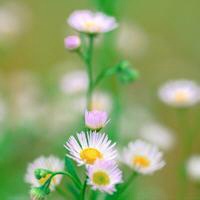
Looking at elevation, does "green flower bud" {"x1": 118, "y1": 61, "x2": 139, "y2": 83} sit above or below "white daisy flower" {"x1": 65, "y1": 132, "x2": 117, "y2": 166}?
above

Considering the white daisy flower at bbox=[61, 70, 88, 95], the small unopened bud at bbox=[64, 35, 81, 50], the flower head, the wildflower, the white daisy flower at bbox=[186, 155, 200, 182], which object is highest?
the white daisy flower at bbox=[61, 70, 88, 95]

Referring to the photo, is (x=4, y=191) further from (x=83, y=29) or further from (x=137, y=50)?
(x=137, y=50)

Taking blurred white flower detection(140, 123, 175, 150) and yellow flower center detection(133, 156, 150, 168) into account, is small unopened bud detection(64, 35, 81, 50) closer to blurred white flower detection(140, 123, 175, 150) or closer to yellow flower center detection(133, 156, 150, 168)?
yellow flower center detection(133, 156, 150, 168)

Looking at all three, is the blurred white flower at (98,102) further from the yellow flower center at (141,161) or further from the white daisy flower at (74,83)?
the yellow flower center at (141,161)

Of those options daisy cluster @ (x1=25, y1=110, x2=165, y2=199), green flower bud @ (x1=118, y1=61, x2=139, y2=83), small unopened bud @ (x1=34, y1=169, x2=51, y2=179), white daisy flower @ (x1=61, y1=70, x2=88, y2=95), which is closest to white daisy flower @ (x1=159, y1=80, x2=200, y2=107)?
white daisy flower @ (x1=61, y1=70, x2=88, y2=95)

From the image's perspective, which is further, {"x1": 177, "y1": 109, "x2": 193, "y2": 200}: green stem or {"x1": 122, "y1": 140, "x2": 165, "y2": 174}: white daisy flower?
{"x1": 177, "y1": 109, "x2": 193, "y2": 200}: green stem

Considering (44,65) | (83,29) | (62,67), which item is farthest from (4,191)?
(44,65)
